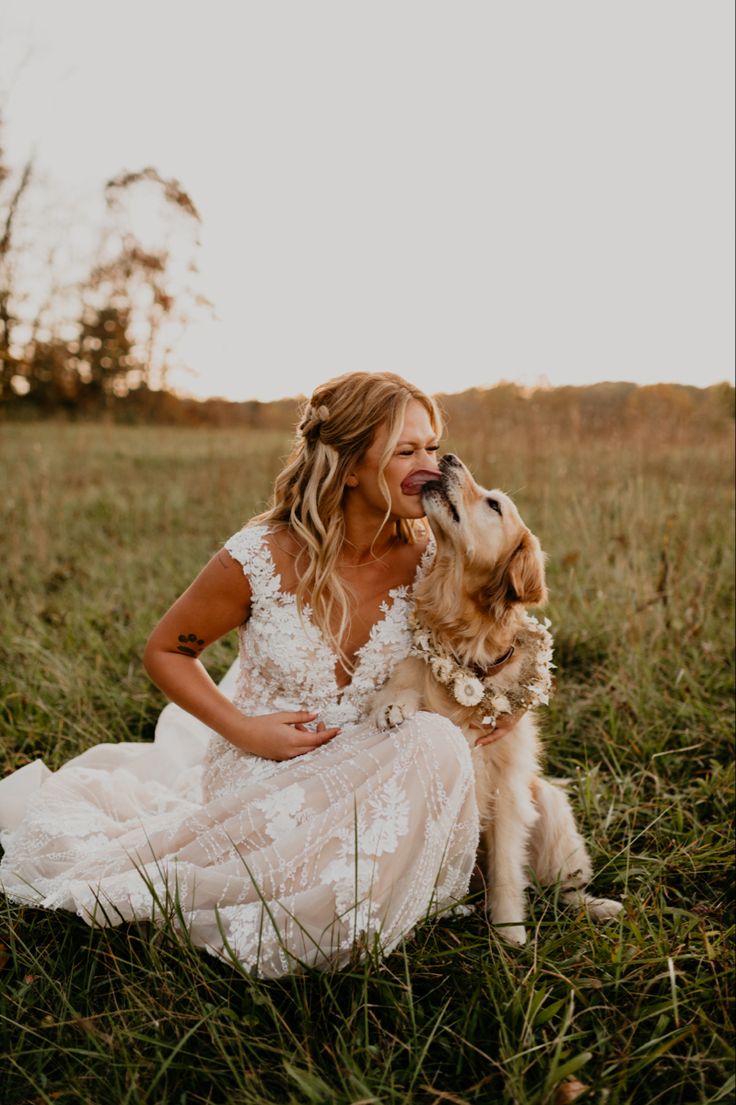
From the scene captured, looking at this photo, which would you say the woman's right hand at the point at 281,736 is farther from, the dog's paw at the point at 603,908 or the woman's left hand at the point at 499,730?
the dog's paw at the point at 603,908

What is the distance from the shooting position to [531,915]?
2439 mm

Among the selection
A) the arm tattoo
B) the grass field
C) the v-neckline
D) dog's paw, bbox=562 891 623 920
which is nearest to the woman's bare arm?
the arm tattoo

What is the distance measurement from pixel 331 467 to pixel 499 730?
1.03 m

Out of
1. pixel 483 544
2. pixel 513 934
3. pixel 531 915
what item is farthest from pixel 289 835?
pixel 483 544

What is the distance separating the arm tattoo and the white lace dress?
7.0 inches

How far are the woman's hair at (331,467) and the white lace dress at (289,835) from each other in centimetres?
10

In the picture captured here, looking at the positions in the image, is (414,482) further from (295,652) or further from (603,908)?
(603,908)

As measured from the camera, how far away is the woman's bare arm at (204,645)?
254 cm

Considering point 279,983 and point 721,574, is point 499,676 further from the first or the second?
point 721,574

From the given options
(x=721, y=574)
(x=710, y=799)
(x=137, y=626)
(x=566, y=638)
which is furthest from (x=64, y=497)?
(x=710, y=799)

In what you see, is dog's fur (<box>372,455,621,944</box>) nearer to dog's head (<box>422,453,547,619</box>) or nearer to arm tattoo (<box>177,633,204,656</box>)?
dog's head (<box>422,453,547,619</box>)

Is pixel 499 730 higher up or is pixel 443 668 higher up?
pixel 443 668

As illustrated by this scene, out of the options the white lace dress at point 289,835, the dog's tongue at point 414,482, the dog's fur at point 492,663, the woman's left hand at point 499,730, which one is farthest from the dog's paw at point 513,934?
the dog's tongue at point 414,482

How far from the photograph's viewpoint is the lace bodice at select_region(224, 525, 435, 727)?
2.60 metres
